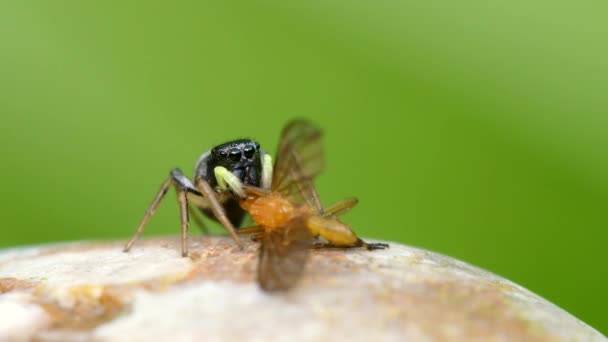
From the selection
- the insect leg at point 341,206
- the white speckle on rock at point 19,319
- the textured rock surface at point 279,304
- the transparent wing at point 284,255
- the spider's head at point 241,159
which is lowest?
the white speckle on rock at point 19,319

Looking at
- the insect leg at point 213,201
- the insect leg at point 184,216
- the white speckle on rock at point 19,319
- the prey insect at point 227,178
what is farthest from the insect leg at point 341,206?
the white speckle on rock at point 19,319

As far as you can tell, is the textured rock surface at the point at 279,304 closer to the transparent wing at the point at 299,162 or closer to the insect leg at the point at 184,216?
the insect leg at the point at 184,216

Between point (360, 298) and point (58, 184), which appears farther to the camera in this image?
point (58, 184)

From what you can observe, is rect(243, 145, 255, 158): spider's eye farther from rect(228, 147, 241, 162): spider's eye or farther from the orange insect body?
the orange insect body

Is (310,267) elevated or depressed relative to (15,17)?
depressed

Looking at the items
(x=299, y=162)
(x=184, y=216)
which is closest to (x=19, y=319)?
Result: (x=184, y=216)

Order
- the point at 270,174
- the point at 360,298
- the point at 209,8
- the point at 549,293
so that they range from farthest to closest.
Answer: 1. the point at 209,8
2. the point at 549,293
3. the point at 270,174
4. the point at 360,298

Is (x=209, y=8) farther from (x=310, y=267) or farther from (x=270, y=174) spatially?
(x=310, y=267)

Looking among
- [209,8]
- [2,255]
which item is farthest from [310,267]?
[209,8]
